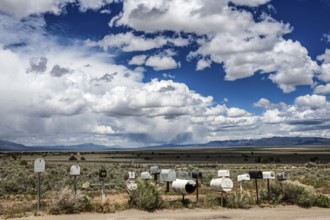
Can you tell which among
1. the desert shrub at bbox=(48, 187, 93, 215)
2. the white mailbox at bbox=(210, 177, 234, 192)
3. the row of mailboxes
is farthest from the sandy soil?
the row of mailboxes

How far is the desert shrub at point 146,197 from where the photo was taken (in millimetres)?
19891

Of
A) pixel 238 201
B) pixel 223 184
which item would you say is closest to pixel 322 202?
pixel 238 201

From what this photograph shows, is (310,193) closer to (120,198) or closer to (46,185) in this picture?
(120,198)

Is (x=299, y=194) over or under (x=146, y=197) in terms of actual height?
under

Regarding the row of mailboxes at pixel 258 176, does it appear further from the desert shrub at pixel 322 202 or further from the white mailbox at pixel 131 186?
the white mailbox at pixel 131 186

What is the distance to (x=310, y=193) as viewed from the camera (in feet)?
72.4

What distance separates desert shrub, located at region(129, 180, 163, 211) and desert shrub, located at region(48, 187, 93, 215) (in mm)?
2327

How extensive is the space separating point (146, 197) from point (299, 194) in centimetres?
787

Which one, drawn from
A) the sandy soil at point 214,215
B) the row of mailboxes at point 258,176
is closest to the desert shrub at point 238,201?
the sandy soil at point 214,215

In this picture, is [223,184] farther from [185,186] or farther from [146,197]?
[146,197]

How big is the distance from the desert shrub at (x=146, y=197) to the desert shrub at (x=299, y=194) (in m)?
6.86

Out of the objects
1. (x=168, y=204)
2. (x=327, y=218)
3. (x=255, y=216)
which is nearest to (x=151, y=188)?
(x=168, y=204)

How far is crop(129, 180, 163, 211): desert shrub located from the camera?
783 inches

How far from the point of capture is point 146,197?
1988 centimetres
